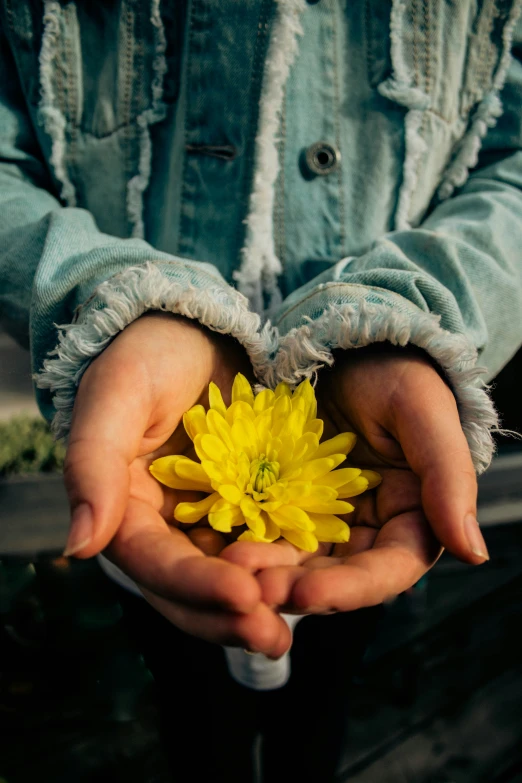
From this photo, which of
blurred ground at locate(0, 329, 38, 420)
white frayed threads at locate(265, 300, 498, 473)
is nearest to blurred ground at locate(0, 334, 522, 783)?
blurred ground at locate(0, 329, 38, 420)

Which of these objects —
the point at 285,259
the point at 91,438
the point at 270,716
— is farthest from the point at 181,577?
the point at 270,716

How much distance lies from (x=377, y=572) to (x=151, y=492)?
0.73ft

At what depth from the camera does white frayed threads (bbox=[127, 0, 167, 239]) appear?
2.25 feet

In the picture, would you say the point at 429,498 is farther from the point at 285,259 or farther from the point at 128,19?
the point at 128,19

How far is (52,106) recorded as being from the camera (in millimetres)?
719

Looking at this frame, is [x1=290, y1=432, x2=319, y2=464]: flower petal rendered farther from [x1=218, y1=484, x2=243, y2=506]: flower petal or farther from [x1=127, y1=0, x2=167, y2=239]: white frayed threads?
[x1=127, y1=0, x2=167, y2=239]: white frayed threads

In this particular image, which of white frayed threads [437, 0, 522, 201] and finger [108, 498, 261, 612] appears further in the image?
white frayed threads [437, 0, 522, 201]

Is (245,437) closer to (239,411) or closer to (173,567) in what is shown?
(239,411)

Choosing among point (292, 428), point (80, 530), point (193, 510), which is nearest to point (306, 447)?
point (292, 428)

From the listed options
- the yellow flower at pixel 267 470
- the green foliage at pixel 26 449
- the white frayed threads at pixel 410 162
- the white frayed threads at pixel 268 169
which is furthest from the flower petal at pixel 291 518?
the green foliage at pixel 26 449

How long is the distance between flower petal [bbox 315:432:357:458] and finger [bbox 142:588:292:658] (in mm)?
208

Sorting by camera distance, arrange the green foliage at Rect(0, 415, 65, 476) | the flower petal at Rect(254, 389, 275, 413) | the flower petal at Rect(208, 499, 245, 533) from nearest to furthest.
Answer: the flower petal at Rect(208, 499, 245, 533) → the flower petal at Rect(254, 389, 275, 413) → the green foliage at Rect(0, 415, 65, 476)

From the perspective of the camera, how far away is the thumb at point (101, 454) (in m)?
0.42

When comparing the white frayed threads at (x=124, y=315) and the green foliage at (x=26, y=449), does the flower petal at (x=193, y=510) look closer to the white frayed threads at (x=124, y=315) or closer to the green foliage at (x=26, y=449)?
the white frayed threads at (x=124, y=315)
